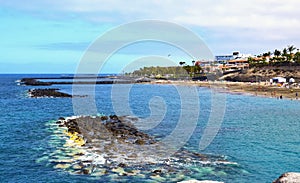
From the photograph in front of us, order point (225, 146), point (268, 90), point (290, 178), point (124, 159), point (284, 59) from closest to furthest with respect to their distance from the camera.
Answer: point (290, 178) → point (124, 159) → point (225, 146) → point (268, 90) → point (284, 59)

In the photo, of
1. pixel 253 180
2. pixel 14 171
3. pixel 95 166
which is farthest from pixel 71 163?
pixel 253 180

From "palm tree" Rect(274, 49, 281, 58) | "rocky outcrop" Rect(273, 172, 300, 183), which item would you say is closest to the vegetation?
"palm tree" Rect(274, 49, 281, 58)

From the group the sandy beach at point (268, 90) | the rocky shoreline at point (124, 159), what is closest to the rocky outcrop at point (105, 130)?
the rocky shoreline at point (124, 159)

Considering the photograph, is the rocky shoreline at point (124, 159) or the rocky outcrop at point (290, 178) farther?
the rocky shoreline at point (124, 159)

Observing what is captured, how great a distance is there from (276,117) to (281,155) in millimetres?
18345

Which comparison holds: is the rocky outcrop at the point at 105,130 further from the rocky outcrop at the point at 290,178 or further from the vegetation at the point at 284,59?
the vegetation at the point at 284,59

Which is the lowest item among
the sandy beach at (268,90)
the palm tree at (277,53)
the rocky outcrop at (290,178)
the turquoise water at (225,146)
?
the turquoise water at (225,146)

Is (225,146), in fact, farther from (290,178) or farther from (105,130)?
(290,178)

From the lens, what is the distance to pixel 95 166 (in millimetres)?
17844

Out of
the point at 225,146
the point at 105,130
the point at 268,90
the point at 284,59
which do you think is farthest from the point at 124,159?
the point at 284,59

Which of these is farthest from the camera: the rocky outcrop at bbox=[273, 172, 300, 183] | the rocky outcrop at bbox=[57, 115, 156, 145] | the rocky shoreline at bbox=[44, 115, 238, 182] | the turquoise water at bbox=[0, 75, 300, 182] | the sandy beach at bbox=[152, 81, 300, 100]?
the sandy beach at bbox=[152, 81, 300, 100]

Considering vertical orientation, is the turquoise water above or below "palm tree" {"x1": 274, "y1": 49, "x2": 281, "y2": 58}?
below

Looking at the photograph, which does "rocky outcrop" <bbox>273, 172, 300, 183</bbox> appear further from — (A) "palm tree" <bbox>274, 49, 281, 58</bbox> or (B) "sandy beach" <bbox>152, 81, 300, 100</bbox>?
(A) "palm tree" <bbox>274, 49, 281, 58</bbox>

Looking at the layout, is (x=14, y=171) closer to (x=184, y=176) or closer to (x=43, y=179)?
(x=43, y=179)
